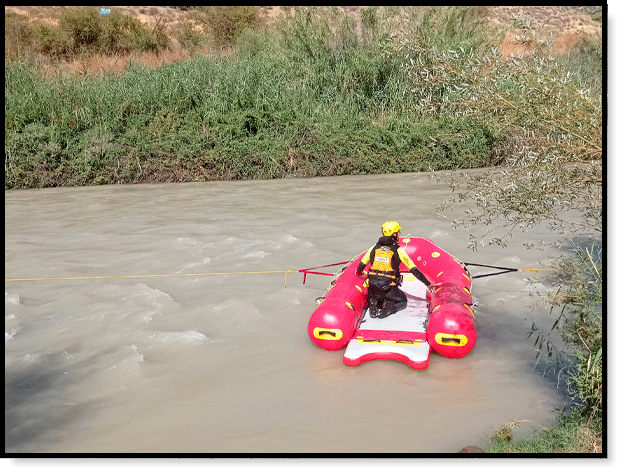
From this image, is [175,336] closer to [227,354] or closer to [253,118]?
[227,354]

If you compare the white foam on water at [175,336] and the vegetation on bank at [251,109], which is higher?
the vegetation on bank at [251,109]

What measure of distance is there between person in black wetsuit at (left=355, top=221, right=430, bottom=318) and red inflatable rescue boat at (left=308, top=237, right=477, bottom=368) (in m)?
0.16

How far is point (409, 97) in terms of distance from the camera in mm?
16109

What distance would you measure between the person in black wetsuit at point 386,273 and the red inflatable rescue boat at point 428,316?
156 mm

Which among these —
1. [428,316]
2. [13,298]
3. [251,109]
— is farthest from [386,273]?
[251,109]

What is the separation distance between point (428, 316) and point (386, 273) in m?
0.58

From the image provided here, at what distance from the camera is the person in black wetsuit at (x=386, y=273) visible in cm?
615

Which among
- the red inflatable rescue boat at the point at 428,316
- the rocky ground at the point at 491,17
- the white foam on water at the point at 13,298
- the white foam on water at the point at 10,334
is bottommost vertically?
the white foam on water at the point at 10,334

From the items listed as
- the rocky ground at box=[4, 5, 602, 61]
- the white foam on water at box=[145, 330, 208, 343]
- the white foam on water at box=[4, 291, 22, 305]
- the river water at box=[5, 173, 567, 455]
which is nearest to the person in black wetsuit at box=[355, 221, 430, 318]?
the river water at box=[5, 173, 567, 455]

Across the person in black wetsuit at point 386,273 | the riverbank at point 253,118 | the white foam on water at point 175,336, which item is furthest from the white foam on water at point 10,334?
the riverbank at point 253,118

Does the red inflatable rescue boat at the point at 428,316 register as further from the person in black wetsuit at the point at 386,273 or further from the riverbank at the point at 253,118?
the riverbank at the point at 253,118

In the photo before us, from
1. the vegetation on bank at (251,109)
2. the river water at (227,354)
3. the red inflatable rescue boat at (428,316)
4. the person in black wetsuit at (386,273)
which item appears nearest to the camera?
the river water at (227,354)

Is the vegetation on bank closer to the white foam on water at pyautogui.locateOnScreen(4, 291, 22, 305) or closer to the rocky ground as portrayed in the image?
the rocky ground
